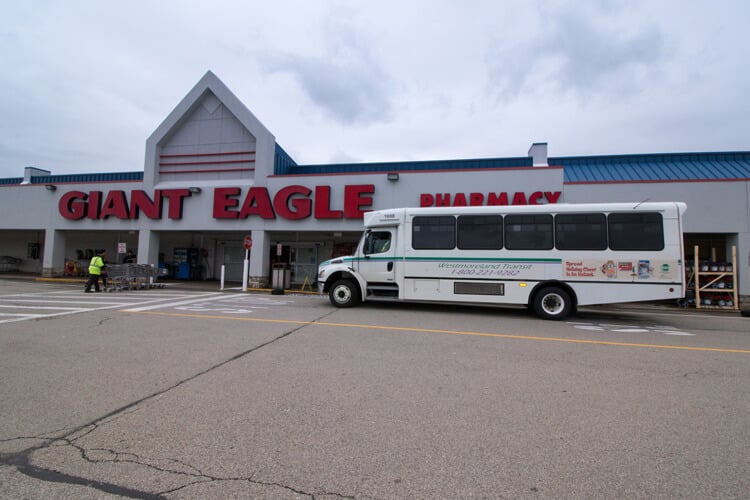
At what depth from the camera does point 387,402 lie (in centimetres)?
383

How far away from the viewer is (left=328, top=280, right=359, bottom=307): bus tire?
11430mm

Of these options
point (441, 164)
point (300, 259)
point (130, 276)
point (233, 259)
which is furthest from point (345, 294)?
point (233, 259)

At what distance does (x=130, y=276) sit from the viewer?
16078mm

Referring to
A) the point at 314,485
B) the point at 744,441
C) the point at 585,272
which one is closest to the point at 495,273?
the point at 585,272

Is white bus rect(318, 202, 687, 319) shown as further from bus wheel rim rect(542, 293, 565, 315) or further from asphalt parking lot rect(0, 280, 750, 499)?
asphalt parking lot rect(0, 280, 750, 499)

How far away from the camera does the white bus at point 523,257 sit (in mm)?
9484

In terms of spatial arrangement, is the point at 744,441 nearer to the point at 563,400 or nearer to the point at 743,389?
the point at 563,400

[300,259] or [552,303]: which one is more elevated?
[300,259]

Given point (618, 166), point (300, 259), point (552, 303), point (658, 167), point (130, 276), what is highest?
point (618, 166)

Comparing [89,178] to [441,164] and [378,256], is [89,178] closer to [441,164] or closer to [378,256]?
[441,164]

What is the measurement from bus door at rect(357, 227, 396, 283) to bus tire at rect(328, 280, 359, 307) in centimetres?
48

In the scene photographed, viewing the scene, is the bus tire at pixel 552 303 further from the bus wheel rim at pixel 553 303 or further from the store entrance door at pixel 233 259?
the store entrance door at pixel 233 259

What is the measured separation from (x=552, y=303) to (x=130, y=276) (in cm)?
1641

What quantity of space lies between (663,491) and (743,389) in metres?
3.20
